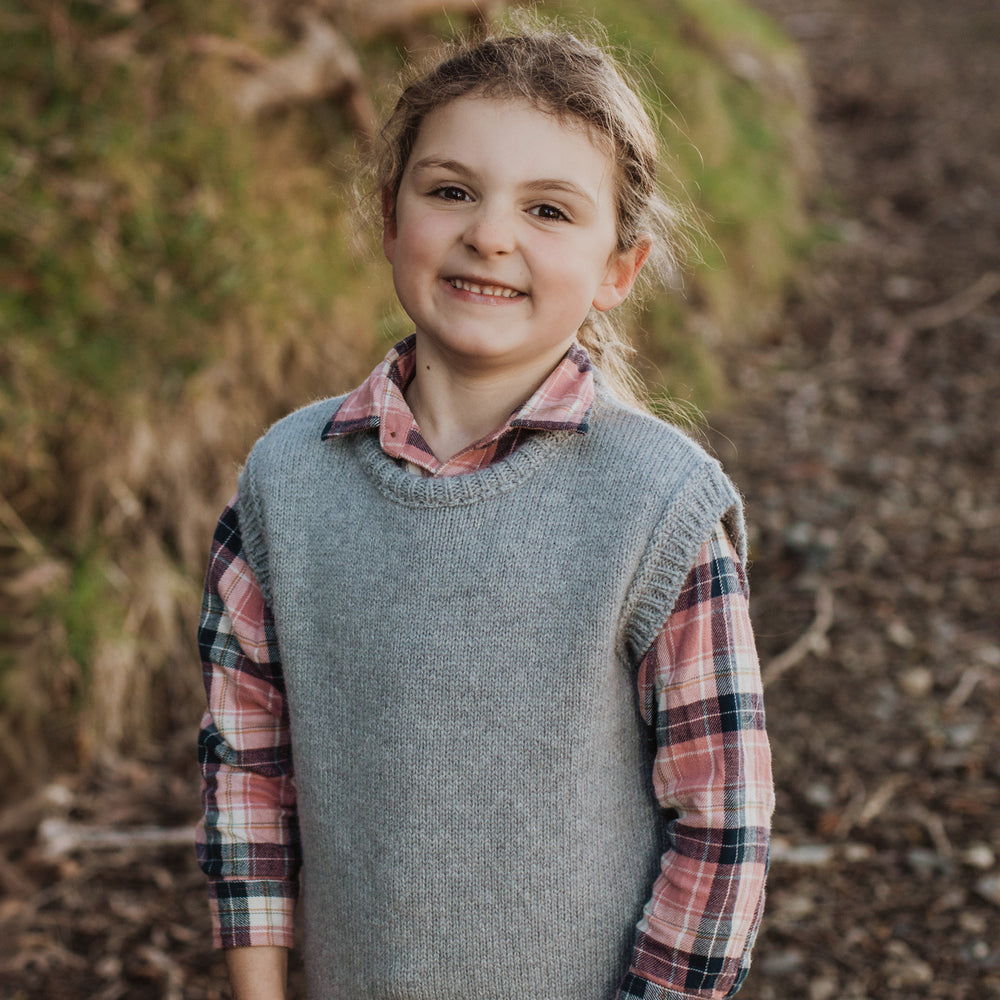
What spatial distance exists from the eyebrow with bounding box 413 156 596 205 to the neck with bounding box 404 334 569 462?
21 cm

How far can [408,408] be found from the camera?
149 centimetres

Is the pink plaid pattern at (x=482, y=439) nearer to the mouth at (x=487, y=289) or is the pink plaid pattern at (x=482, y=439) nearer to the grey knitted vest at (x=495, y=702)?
the grey knitted vest at (x=495, y=702)

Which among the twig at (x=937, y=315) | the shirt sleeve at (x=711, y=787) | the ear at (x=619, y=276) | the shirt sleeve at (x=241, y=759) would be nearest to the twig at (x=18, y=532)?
the shirt sleeve at (x=241, y=759)

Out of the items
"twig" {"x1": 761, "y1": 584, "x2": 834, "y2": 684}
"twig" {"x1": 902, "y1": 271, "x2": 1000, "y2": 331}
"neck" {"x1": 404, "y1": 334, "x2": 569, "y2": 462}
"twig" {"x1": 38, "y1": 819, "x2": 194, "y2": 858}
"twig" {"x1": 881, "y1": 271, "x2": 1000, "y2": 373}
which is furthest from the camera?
"twig" {"x1": 902, "y1": 271, "x2": 1000, "y2": 331}

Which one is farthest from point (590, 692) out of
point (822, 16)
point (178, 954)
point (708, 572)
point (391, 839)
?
point (822, 16)

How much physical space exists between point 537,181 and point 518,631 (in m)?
0.56

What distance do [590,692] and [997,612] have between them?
2843mm

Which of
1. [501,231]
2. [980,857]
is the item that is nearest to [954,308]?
[980,857]

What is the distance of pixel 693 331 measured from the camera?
5.45 m

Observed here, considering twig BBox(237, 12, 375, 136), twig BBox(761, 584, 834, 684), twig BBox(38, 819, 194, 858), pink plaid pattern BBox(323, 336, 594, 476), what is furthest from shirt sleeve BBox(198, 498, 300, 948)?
twig BBox(237, 12, 375, 136)

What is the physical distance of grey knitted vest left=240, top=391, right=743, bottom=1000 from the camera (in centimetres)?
132

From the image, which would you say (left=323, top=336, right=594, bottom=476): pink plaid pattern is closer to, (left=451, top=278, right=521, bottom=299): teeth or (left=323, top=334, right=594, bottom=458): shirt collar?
(left=323, top=334, right=594, bottom=458): shirt collar

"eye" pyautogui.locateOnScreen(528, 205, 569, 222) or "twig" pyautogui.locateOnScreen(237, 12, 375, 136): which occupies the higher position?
"twig" pyautogui.locateOnScreen(237, 12, 375, 136)

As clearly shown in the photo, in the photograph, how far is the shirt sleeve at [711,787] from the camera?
51.6 inches
